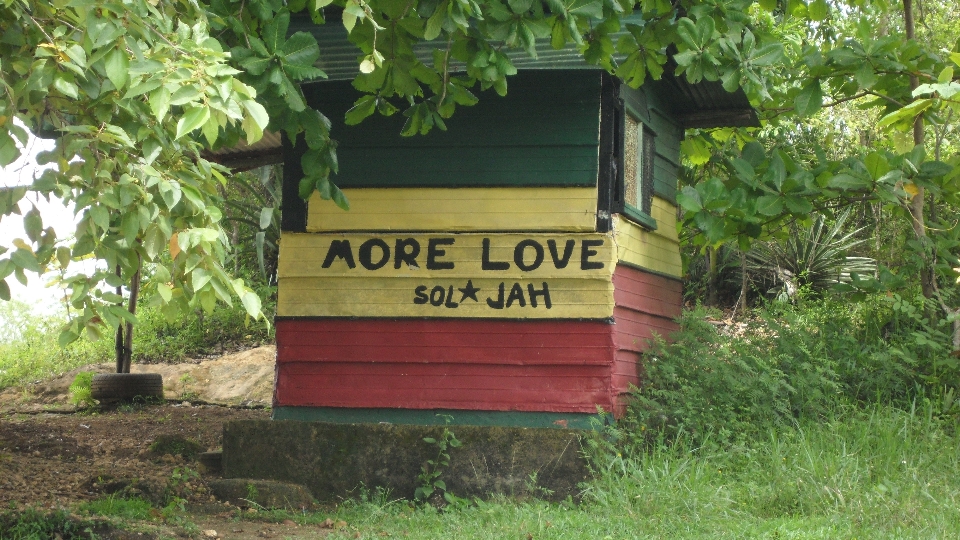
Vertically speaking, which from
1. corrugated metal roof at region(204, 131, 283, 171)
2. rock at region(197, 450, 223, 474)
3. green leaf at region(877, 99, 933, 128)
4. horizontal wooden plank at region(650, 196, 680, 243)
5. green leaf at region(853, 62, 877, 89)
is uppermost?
green leaf at region(853, 62, 877, 89)

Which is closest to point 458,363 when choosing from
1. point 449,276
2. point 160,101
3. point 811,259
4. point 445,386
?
point 445,386

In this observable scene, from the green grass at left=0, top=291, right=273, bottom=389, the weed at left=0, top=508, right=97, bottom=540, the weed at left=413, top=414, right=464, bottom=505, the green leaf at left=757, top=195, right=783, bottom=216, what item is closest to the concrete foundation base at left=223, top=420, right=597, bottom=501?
the weed at left=413, top=414, right=464, bottom=505

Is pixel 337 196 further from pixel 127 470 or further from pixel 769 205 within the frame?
pixel 769 205

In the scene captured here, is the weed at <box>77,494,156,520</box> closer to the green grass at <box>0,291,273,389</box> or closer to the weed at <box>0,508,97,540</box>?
the weed at <box>0,508,97,540</box>

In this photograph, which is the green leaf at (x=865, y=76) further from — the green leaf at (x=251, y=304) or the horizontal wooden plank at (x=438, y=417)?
the green leaf at (x=251, y=304)

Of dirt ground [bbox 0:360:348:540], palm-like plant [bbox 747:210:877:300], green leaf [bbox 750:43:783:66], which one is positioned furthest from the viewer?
palm-like plant [bbox 747:210:877:300]

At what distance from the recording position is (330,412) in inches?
289

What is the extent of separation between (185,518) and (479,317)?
2.48 m

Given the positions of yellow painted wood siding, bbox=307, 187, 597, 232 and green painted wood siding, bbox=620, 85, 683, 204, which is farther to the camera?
green painted wood siding, bbox=620, 85, 683, 204

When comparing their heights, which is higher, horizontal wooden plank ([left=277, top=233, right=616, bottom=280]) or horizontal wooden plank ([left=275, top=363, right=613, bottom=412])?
horizontal wooden plank ([left=277, top=233, right=616, bottom=280])

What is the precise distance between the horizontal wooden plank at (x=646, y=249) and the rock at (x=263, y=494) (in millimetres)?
2938

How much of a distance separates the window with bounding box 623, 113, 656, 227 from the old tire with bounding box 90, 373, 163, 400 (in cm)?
679

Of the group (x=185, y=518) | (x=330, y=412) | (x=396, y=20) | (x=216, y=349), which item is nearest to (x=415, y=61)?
(x=396, y=20)

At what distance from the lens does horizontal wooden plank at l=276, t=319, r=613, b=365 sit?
7.07m
